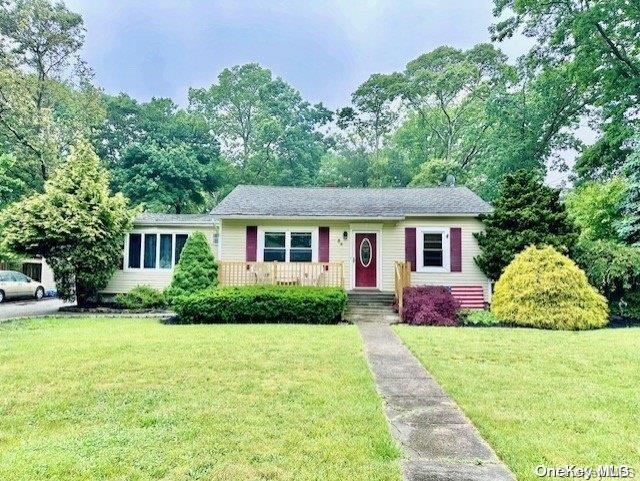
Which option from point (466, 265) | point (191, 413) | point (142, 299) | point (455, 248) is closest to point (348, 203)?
point (455, 248)

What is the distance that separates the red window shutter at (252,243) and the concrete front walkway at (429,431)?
356 inches

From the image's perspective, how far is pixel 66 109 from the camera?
26391 millimetres

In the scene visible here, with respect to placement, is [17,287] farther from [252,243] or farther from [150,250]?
[252,243]

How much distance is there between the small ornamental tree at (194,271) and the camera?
1295 cm

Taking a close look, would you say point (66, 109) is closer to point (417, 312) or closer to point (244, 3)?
point (244, 3)

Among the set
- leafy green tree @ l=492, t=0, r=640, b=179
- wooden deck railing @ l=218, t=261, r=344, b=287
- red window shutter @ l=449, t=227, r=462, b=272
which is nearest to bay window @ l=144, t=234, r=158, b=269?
wooden deck railing @ l=218, t=261, r=344, b=287

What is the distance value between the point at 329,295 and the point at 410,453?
827 centimetres

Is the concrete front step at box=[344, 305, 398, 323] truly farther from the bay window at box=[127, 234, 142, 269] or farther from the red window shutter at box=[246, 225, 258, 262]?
the bay window at box=[127, 234, 142, 269]

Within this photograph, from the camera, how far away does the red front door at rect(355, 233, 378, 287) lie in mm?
14930

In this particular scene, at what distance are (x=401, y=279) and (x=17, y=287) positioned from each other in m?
16.0

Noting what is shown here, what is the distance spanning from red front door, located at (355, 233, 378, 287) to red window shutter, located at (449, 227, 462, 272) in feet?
8.74

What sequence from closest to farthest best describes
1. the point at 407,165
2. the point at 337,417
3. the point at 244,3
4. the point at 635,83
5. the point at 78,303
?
the point at 337,417 < the point at 78,303 < the point at 635,83 < the point at 244,3 < the point at 407,165

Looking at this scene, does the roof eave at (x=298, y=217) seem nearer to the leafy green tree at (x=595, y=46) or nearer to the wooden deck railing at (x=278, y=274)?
the wooden deck railing at (x=278, y=274)

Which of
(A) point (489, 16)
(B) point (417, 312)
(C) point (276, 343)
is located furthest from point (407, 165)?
(C) point (276, 343)
